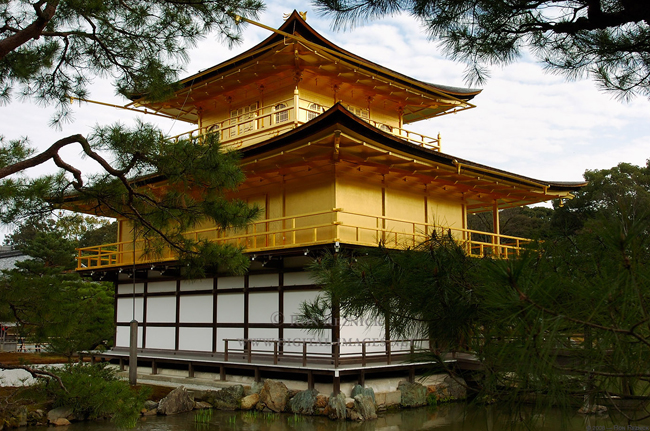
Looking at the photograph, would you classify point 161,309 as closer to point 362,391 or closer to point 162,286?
point 162,286

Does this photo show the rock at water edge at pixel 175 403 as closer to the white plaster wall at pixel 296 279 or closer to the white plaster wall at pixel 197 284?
the white plaster wall at pixel 296 279

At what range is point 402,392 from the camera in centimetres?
1266

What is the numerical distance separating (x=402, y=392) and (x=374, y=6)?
10305 mm

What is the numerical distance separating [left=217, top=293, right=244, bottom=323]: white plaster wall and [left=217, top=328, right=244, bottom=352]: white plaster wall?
0.76 ft

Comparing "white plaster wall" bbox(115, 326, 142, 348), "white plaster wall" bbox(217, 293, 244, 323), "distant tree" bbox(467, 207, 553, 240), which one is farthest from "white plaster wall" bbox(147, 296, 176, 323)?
"distant tree" bbox(467, 207, 553, 240)

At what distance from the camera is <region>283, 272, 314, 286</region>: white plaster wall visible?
13133 millimetres

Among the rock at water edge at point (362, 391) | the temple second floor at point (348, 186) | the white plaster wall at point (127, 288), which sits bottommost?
the rock at water edge at point (362, 391)

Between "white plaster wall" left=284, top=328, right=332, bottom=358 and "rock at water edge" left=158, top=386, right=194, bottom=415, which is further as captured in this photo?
"white plaster wall" left=284, top=328, right=332, bottom=358

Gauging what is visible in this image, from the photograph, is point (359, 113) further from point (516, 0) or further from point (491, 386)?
point (491, 386)

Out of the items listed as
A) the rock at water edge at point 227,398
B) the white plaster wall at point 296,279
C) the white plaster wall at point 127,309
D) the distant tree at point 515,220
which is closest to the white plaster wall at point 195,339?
the white plaster wall at point 127,309

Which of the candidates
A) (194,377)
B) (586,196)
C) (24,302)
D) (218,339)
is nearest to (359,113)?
(218,339)

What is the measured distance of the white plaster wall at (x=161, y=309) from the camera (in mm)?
16578

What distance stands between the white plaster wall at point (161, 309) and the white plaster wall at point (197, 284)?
2.22 feet

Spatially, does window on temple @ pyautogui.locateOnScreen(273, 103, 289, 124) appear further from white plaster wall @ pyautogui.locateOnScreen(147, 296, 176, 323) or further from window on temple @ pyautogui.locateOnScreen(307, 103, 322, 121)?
white plaster wall @ pyautogui.locateOnScreen(147, 296, 176, 323)
